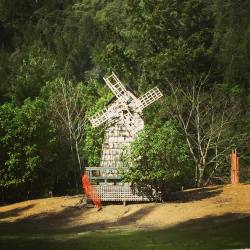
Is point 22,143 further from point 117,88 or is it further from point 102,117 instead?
point 117,88

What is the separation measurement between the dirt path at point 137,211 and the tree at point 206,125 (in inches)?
276

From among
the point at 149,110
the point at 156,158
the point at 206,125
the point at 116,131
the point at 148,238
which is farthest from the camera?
the point at 206,125

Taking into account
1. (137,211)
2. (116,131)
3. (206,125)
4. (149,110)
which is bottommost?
(137,211)

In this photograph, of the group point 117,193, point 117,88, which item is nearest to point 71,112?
point 117,88

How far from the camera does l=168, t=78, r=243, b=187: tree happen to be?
154 ft

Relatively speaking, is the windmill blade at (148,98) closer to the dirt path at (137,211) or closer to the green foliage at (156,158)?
the green foliage at (156,158)

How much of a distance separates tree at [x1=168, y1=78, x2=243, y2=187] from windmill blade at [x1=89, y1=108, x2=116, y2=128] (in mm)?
8597

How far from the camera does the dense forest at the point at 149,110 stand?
38688 mm

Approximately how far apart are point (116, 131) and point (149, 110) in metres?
6.58

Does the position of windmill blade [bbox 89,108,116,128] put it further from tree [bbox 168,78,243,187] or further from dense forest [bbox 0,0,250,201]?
tree [bbox 168,78,243,187]

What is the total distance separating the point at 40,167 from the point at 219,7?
73.2m

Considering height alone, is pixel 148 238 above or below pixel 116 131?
below

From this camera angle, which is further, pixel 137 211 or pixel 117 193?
pixel 117 193

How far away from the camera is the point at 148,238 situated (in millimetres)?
26703
